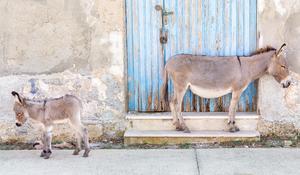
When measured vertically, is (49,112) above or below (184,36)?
below

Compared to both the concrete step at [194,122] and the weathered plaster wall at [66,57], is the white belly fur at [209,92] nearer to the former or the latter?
the concrete step at [194,122]

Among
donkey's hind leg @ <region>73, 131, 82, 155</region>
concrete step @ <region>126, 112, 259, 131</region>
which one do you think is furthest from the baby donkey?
concrete step @ <region>126, 112, 259, 131</region>

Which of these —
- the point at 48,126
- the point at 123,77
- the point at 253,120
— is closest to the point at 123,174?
the point at 48,126

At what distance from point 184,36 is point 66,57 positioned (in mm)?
1665

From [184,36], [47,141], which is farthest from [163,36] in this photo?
[47,141]

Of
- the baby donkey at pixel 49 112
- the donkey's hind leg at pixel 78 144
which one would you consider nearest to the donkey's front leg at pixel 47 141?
the baby donkey at pixel 49 112

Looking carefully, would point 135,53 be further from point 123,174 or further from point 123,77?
point 123,174

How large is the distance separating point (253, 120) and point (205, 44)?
1.24 meters

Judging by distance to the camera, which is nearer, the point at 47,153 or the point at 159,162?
the point at 159,162

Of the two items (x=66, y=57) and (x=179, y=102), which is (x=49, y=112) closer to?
(x=66, y=57)

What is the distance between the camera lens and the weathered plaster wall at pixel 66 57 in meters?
6.78

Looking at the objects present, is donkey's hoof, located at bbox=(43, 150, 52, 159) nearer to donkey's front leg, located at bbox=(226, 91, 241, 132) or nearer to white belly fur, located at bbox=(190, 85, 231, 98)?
white belly fur, located at bbox=(190, 85, 231, 98)

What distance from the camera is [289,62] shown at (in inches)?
264

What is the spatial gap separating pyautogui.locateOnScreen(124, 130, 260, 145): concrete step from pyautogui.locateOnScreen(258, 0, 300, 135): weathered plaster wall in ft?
1.20
